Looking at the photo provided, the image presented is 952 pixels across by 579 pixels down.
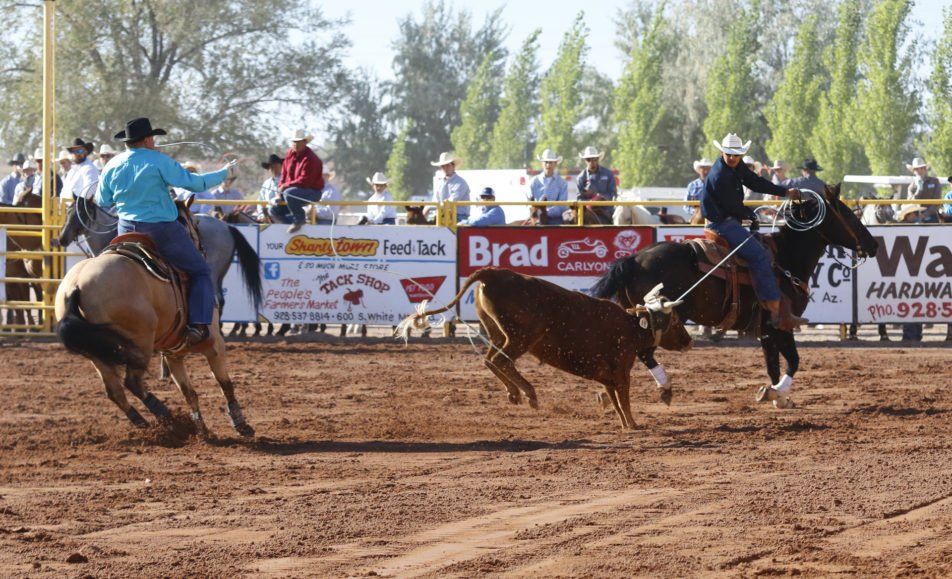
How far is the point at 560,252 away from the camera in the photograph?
17953 millimetres

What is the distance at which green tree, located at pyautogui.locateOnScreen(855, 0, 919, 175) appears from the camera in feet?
127

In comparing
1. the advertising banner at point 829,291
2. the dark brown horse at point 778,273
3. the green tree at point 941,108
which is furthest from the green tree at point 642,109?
the dark brown horse at point 778,273

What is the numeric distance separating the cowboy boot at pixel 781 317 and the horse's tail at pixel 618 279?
1.23m

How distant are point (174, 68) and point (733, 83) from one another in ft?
68.5

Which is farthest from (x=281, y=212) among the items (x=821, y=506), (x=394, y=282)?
(x=821, y=506)

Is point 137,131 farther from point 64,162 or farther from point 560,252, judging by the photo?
point 64,162

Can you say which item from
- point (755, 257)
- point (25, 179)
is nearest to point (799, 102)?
point (25, 179)

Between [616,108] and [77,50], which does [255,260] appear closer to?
[77,50]

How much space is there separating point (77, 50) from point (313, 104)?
9.52m

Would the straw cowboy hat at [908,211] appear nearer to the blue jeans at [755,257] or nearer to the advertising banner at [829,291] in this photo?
the advertising banner at [829,291]

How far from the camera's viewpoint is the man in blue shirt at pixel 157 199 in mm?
9820

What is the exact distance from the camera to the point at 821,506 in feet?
23.7

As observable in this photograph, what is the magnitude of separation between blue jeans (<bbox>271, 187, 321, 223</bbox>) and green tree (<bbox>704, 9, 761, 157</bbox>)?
3251cm

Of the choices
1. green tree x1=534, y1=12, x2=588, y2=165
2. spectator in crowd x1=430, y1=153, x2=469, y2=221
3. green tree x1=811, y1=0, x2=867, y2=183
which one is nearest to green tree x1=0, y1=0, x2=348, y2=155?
green tree x1=534, y1=12, x2=588, y2=165
